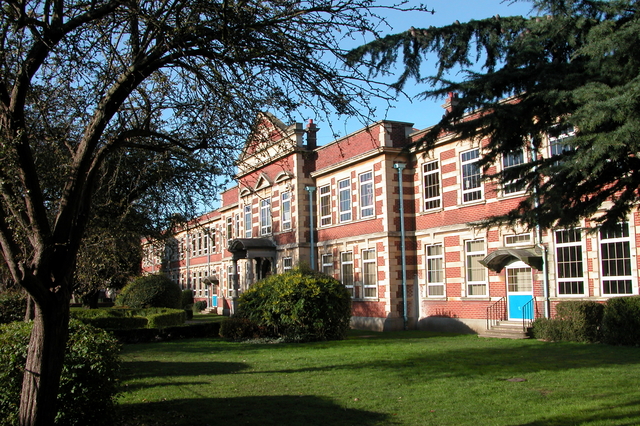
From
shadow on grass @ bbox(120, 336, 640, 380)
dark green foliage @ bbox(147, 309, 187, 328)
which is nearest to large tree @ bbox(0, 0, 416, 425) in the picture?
shadow on grass @ bbox(120, 336, 640, 380)

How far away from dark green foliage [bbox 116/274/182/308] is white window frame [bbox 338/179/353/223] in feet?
39.9

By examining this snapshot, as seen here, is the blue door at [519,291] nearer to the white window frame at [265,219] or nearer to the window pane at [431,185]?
the window pane at [431,185]

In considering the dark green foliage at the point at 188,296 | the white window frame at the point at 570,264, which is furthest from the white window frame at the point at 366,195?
the dark green foliage at the point at 188,296

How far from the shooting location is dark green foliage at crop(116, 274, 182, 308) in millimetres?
35031

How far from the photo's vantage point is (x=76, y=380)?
756 cm

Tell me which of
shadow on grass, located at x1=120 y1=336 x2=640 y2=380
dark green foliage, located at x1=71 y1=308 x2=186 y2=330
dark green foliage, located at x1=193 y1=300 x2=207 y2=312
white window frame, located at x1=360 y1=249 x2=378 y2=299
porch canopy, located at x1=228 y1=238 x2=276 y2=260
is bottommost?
dark green foliage, located at x1=193 y1=300 x2=207 y2=312

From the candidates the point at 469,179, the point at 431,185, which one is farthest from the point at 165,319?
the point at 469,179

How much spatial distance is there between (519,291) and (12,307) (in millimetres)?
18257

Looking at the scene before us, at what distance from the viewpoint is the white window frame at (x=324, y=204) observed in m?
31.3

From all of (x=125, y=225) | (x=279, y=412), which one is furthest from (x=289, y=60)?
(x=125, y=225)

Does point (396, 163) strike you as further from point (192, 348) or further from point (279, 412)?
point (279, 412)

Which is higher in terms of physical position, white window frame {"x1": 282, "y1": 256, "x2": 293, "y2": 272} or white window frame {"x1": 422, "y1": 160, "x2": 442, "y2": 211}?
white window frame {"x1": 422, "y1": 160, "x2": 442, "y2": 211}

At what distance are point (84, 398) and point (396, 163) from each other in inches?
801

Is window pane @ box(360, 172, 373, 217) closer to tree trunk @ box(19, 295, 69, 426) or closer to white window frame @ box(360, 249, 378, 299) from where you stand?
white window frame @ box(360, 249, 378, 299)
